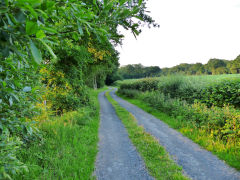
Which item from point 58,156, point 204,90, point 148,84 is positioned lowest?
point 58,156

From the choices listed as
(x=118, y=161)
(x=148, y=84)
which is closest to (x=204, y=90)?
(x=118, y=161)

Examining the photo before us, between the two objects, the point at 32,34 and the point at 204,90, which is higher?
the point at 32,34

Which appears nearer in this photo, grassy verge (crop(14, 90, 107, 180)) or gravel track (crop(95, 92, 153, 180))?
grassy verge (crop(14, 90, 107, 180))

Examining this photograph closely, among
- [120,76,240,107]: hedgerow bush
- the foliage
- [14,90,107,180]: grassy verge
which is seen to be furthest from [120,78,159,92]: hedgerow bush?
the foliage

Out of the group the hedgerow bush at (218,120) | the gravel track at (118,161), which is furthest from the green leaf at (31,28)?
the hedgerow bush at (218,120)

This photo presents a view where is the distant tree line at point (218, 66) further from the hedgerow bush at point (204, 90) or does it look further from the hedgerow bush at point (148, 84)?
the hedgerow bush at point (204, 90)

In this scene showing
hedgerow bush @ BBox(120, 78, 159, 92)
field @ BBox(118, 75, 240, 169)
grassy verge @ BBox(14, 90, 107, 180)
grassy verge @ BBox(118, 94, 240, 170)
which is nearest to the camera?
grassy verge @ BBox(14, 90, 107, 180)

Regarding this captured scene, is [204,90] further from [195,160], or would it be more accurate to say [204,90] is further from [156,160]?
[156,160]

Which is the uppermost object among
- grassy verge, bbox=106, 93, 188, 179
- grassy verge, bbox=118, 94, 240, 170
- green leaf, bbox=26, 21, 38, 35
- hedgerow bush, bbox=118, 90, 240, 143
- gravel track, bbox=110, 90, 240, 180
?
green leaf, bbox=26, 21, 38, 35

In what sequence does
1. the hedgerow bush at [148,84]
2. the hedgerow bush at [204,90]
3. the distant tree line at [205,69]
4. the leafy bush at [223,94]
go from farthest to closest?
the hedgerow bush at [148,84] < the distant tree line at [205,69] < the hedgerow bush at [204,90] < the leafy bush at [223,94]

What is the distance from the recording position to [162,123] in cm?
880

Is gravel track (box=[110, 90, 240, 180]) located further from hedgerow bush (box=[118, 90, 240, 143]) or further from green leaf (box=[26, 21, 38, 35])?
green leaf (box=[26, 21, 38, 35])

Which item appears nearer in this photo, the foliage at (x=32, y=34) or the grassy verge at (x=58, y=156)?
the foliage at (x=32, y=34)

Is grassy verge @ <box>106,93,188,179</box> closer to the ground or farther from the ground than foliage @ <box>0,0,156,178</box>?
closer to the ground
